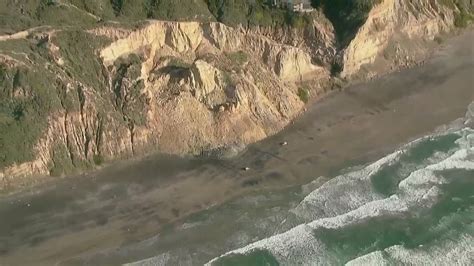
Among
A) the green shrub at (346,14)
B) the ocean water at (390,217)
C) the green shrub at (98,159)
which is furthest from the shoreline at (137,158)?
the ocean water at (390,217)

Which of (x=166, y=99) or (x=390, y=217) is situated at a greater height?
(x=166, y=99)

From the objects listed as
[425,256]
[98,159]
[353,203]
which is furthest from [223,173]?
[425,256]

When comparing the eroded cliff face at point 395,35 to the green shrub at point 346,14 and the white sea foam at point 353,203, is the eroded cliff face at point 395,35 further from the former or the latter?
the white sea foam at point 353,203

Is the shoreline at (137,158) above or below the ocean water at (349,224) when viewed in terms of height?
above

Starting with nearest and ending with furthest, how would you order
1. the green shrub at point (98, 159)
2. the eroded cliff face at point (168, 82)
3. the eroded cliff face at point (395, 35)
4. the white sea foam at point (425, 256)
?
the white sea foam at point (425, 256), the eroded cliff face at point (168, 82), the green shrub at point (98, 159), the eroded cliff face at point (395, 35)

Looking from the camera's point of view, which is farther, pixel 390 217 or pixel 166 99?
pixel 166 99

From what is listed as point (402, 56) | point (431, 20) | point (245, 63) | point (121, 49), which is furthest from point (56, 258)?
point (431, 20)

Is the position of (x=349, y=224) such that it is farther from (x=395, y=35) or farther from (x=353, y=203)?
(x=395, y=35)
